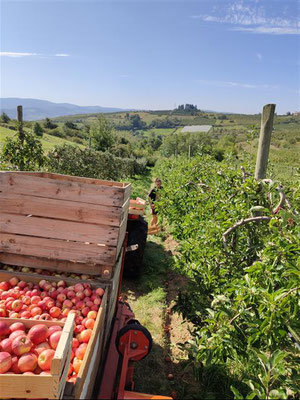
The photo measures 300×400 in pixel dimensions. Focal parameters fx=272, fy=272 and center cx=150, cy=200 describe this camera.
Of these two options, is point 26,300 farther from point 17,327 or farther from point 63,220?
point 63,220

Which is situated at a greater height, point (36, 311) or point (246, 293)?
point (246, 293)

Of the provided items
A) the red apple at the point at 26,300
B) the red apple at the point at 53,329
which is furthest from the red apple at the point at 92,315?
the red apple at the point at 26,300

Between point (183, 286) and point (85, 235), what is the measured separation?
3149mm

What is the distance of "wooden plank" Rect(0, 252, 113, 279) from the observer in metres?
2.63

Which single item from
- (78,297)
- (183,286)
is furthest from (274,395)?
(183,286)

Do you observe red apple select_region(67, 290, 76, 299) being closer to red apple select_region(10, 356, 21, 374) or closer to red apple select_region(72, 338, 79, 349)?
red apple select_region(72, 338, 79, 349)

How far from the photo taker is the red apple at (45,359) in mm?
1585

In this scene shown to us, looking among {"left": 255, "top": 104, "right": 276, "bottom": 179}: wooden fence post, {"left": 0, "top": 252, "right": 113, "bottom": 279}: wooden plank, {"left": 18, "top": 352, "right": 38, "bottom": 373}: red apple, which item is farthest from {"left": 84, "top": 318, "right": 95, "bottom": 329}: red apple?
{"left": 255, "top": 104, "right": 276, "bottom": 179}: wooden fence post

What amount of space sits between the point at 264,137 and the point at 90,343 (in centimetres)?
220

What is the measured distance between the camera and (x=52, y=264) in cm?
267

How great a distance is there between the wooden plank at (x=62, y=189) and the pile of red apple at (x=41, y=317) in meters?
0.78

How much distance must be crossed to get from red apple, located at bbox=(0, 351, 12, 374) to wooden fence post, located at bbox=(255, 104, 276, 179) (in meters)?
2.37

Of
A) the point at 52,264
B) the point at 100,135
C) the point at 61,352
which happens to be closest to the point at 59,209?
the point at 52,264

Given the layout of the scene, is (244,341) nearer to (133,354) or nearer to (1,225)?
(133,354)
